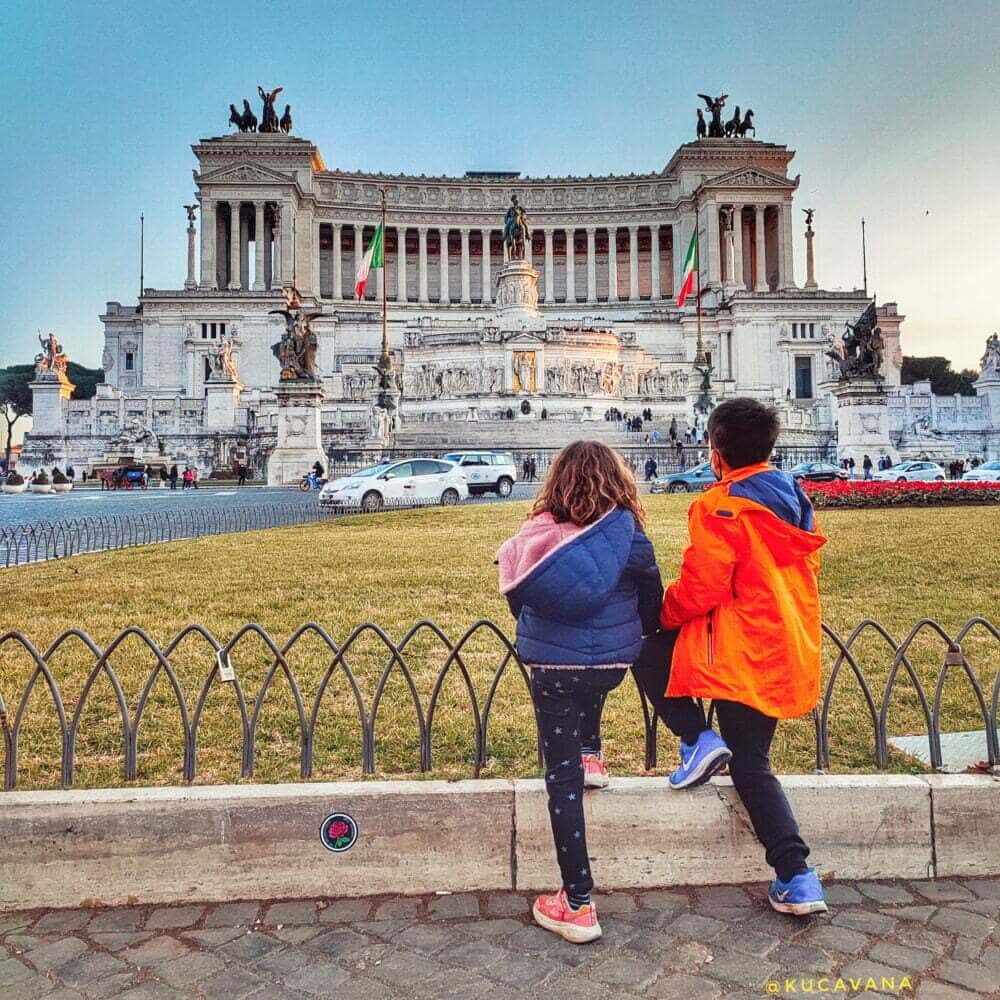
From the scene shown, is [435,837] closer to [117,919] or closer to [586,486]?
[117,919]

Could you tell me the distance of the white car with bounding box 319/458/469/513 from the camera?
2208 cm

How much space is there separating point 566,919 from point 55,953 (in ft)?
6.82

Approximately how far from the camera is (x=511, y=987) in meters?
3.22

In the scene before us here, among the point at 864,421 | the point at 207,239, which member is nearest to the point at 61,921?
the point at 864,421

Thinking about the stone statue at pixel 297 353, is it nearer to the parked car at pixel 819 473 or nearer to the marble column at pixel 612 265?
the parked car at pixel 819 473

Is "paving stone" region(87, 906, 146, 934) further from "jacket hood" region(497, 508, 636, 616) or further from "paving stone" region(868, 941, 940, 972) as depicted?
"paving stone" region(868, 941, 940, 972)

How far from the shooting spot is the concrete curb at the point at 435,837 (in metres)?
3.99

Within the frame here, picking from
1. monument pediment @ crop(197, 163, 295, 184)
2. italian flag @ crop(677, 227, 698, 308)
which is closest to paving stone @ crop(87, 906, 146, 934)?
italian flag @ crop(677, 227, 698, 308)

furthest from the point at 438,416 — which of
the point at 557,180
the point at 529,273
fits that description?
the point at 557,180

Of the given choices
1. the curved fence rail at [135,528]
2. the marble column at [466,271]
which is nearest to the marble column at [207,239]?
the marble column at [466,271]

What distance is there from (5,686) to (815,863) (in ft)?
18.3

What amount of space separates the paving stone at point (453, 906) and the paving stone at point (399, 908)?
2.5 inches

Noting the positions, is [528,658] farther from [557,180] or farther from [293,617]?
[557,180]

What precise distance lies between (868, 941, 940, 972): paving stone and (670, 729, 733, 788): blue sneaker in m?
0.93
